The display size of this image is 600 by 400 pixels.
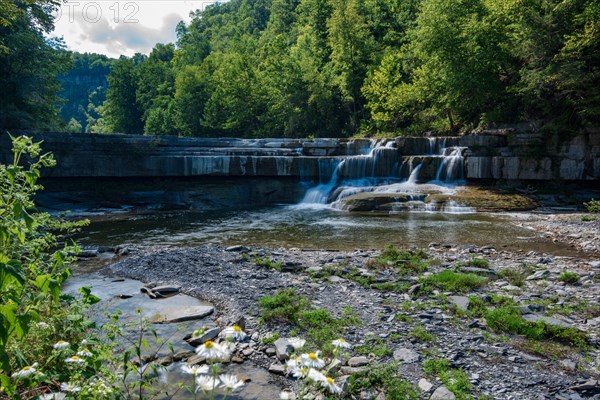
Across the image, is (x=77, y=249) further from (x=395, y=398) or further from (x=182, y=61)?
(x=182, y=61)

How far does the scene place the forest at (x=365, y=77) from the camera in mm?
21078

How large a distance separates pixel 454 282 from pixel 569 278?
2575mm

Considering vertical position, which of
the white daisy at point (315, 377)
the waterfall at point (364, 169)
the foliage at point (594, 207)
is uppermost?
the waterfall at point (364, 169)

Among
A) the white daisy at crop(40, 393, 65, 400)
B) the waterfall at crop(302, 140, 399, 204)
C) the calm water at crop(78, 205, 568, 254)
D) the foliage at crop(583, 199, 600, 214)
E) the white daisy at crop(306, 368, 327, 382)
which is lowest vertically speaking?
the calm water at crop(78, 205, 568, 254)

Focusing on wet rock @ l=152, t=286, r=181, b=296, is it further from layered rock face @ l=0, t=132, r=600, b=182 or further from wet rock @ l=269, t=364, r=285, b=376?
layered rock face @ l=0, t=132, r=600, b=182

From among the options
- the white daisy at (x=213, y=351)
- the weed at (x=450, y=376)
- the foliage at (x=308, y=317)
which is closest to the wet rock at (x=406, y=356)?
the weed at (x=450, y=376)

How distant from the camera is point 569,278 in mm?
7812

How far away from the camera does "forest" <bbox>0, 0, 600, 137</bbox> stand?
2108 cm

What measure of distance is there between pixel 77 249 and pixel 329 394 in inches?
115

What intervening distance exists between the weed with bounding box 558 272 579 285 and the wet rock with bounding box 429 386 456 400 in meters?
5.38

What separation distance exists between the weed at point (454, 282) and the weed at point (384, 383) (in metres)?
3.12

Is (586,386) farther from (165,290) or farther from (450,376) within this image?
(165,290)

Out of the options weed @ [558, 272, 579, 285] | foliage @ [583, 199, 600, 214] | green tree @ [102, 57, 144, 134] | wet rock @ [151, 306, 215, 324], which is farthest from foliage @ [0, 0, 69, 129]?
green tree @ [102, 57, 144, 134]

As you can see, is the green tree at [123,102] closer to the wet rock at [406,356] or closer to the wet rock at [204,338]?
the wet rock at [204,338]
